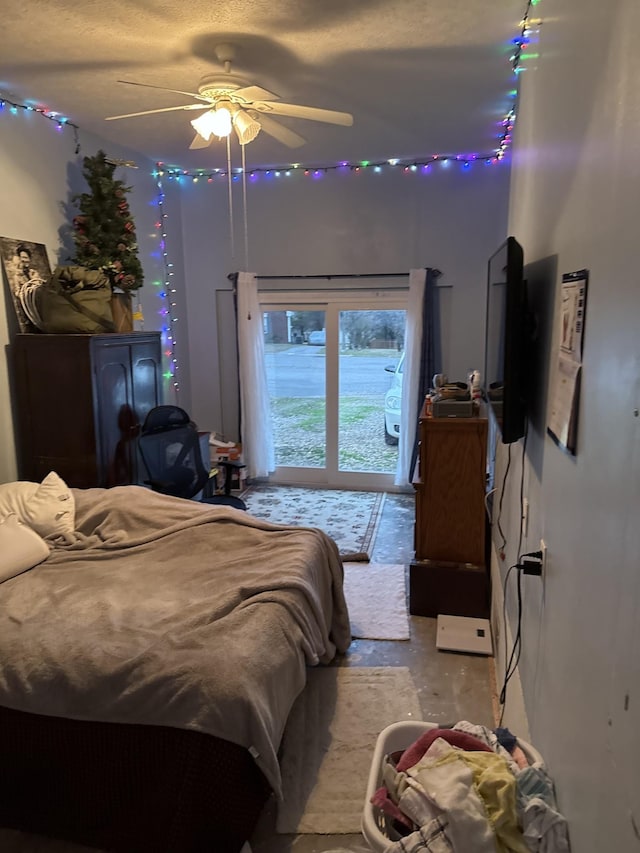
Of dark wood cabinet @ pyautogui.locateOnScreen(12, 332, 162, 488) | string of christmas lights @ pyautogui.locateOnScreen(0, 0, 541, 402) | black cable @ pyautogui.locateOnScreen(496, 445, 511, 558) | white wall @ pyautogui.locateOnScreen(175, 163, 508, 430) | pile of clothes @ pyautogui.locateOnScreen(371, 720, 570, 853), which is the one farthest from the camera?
white wall @ pyautogui.locateOnScreen(175, 163, 508, 430)

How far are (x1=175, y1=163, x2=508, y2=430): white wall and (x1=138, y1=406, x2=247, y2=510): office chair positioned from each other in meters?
1.90

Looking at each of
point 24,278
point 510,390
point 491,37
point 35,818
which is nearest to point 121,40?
point 24,278

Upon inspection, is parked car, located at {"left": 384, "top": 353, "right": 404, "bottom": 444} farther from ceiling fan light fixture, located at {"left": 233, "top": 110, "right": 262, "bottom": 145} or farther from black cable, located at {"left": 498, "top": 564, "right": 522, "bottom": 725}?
black cable, located at {"left": 498, "top": 564, "right": 522, "bottom": 725}

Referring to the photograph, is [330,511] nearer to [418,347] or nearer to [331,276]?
[418,347]

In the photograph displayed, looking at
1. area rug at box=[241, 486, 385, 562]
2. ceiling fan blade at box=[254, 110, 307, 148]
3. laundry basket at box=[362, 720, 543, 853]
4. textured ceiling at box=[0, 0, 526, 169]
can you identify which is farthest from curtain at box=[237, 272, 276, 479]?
laundry basket at box=[362, 720, 543, 853]

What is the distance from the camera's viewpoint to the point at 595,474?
1.02m

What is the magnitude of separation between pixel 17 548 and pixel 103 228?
1.99 metres

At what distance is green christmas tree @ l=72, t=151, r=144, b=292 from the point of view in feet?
11.5

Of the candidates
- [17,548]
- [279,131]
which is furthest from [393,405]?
[17,548]

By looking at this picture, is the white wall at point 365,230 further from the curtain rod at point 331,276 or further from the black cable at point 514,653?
the black cable at point 514,653

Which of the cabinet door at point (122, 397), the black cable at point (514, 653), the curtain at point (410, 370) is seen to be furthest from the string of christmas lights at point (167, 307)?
the black cable at point (514, 653)

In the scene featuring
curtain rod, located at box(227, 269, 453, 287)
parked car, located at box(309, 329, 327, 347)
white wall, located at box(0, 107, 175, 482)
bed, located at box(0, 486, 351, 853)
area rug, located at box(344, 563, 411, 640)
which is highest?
white wall, located at box(0, 107, 175, 482)

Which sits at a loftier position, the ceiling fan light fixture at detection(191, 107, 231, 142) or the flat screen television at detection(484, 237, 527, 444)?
the ceiling fan light fixture at detection(191, 107, 231, 142)

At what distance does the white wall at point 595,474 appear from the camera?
0.81m
